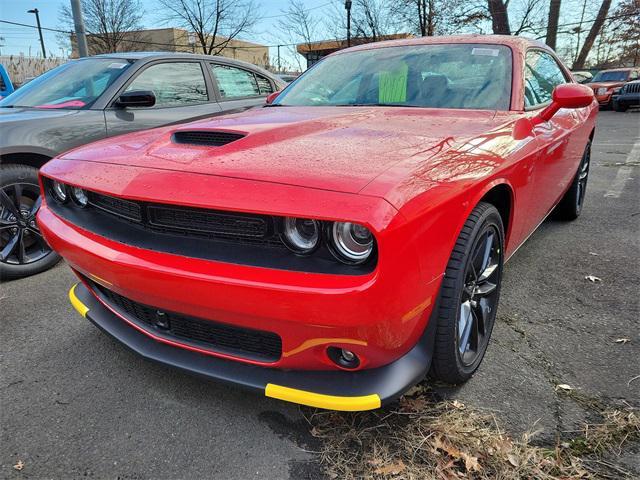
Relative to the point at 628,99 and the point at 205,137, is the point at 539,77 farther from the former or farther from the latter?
the point at 628,99

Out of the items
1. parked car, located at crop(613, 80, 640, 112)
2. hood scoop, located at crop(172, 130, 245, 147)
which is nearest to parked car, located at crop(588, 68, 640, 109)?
parked car, located at crop(613, 80, 640, 112)

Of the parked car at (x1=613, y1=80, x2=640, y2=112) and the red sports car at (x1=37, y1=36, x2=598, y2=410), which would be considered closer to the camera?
the red sports car at (x1=37, y1=36, x2=598, y2=410)

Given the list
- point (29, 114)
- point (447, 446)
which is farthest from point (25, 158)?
point (447, 446)

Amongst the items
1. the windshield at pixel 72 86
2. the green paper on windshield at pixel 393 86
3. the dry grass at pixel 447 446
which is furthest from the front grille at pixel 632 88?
the dry grass at pixel 447 446

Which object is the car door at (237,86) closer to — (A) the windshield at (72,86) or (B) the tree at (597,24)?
(A) the windshield at (72,86)

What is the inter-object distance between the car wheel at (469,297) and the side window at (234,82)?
11.1 ft

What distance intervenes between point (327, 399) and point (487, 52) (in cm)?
225

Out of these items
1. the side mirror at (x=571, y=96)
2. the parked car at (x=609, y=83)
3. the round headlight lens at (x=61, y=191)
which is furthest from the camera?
the parked car at (x=609, y=83)

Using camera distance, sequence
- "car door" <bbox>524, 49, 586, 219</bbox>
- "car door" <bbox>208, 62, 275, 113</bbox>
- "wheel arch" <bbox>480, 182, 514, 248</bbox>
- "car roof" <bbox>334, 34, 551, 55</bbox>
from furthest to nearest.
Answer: "car door" <bbox>208, 62, 275, 113</bbox> < "car roof" <bbox>334, 34, 551, 55</bbox> < "car door" <bbox>524, 49, 586, 219</bbox> < "wheel arch" <bbox>480, 182, 514, 248</bbox>

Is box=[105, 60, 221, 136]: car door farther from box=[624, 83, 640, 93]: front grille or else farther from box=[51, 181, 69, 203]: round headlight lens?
box=[624, 83, 640, 93]: front grille

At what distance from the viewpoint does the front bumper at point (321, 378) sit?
1.46 m

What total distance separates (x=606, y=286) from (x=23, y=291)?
3.76 meters

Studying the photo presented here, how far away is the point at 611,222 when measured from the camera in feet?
14.0

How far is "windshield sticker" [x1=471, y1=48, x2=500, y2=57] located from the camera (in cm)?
270
